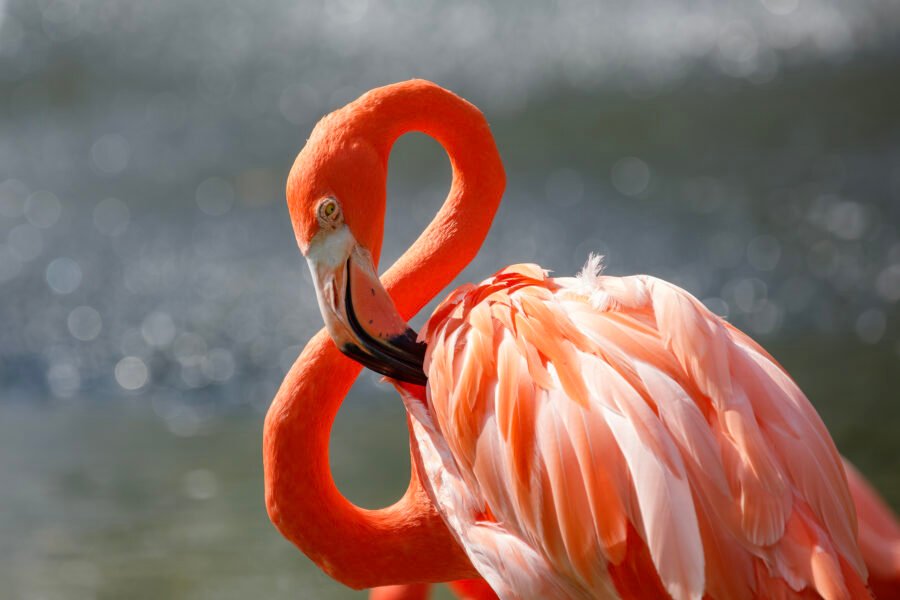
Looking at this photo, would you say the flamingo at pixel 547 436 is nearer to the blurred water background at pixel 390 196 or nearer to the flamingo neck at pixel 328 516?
the flamingo neck at pixel 328 516

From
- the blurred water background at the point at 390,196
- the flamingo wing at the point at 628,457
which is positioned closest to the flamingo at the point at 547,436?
the flamingo wing at the point at 628,457

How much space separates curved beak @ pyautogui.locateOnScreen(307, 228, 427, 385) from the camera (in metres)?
1.91

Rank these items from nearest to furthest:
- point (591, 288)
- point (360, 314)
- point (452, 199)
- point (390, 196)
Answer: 1. point (360, 314)
2. point (591, 288)
3. point (452, 199)
4. point (390, 196)

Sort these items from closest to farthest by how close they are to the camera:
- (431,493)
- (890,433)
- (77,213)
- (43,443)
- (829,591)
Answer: (829,591), (431,493), (890,433), (43,443), (77,213)

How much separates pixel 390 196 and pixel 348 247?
487 cm

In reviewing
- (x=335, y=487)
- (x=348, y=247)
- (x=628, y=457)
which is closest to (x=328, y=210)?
(x=348, y=247)

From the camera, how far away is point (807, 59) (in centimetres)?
743

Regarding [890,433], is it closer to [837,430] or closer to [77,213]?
[837,430]

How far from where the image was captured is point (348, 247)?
1.96 m

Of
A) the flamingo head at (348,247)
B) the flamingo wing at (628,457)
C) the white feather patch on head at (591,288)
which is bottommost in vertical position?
the flamingo wing at (628,457)

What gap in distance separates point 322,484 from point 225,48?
20.4 ft

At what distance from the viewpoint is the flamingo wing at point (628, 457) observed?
168cm

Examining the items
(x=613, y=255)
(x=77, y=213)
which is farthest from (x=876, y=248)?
(x=77, y=213)

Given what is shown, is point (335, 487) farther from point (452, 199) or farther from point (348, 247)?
point (452, 199)
